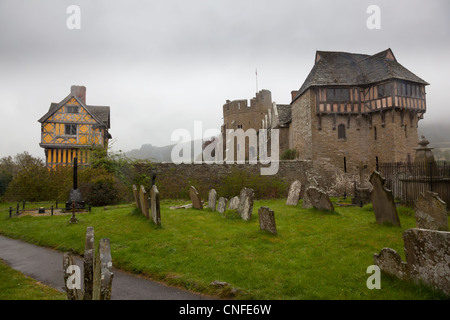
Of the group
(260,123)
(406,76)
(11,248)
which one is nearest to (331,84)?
(406,76)

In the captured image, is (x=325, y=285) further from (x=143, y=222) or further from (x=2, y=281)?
(x=143, y=222)

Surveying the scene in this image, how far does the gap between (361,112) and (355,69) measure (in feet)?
13.8

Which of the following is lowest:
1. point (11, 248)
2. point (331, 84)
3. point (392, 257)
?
point (11, 248)

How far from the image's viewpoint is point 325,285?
183 inches

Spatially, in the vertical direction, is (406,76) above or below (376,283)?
above

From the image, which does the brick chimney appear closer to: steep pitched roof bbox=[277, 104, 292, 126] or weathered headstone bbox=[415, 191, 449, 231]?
steep pitched roof bbox=[277, 104, 292, 126]

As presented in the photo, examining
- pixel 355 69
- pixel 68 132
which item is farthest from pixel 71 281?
pixel 355 69

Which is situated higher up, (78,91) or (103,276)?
(78,91)

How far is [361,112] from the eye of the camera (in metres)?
22.8

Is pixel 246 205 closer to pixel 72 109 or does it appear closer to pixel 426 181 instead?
pixel 426 181

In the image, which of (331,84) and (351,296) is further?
(331,84)

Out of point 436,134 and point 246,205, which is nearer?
point 246,205
